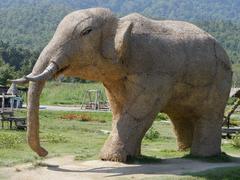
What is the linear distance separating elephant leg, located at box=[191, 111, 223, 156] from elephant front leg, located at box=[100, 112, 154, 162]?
1.78 meters

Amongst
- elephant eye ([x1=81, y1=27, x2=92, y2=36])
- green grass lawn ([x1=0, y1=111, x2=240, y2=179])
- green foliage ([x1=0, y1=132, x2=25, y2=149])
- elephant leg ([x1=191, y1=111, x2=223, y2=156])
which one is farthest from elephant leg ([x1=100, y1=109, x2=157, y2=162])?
green foliage ([x1=0, y1=132, x2=25, y2=149])

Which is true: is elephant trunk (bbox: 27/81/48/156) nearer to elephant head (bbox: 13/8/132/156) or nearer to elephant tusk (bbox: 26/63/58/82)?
elephant head (bbox: 13/8/132/156)

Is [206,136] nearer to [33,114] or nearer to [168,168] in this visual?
[168,168]

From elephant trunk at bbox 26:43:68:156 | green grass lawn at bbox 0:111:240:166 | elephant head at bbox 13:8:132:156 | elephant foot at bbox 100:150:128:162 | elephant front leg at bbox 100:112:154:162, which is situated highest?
elephant head at bbox 13:8:132:156

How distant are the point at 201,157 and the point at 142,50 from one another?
3.11 m

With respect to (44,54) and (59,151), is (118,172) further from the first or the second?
(59,151)

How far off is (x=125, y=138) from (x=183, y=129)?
9.34 ft

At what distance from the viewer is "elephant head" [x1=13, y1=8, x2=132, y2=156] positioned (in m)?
12.1

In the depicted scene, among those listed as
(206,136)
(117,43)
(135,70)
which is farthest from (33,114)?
(206,136)

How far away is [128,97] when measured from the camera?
13211 mm

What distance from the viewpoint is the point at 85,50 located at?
12.6 m

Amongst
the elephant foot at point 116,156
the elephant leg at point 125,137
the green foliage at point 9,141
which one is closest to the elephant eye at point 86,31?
the elephant leg at point 125,137

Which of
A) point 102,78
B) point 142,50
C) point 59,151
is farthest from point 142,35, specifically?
point 59,151

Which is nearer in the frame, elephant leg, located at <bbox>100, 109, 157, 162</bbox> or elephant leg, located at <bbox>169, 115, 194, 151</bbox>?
elephant leg, located at <bbox>100, 109, 157, 162</bbox>
